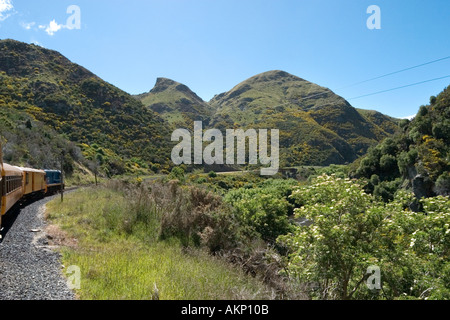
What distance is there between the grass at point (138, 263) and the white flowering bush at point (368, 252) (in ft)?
5.96

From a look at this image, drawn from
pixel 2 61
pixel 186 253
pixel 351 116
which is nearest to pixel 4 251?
pixel 186 253

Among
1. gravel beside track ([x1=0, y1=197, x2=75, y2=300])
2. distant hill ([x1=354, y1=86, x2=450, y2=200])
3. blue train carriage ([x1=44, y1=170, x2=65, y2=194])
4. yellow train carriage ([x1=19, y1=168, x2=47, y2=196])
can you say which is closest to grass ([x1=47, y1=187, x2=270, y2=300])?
gravel beside track ([x1=0, y1=197, x2=75, y2=300])

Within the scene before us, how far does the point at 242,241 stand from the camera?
9820 millimetres

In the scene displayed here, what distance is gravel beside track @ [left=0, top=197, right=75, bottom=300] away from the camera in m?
4.59

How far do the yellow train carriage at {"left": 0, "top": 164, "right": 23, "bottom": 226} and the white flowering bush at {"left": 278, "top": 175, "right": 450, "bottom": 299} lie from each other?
10231 mm

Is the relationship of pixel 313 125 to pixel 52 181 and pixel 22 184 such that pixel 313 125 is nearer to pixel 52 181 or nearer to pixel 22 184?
pixel 52 181

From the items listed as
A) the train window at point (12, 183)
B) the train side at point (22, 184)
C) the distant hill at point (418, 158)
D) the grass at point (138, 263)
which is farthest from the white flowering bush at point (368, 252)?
the distant hill at point (418, 158)

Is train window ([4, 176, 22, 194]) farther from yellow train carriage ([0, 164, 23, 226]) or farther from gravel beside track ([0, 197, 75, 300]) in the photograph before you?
gravel beside track ([0, 197, 75, 300])

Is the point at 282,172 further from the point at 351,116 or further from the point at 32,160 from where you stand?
the point at 351,116

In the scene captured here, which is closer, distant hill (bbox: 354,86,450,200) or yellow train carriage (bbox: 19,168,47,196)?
yellow train carriage (bbox: 19,168,47,196)

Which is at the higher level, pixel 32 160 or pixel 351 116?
pixel 351 116

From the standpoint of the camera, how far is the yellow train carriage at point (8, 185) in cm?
962

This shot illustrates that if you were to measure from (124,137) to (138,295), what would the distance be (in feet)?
187

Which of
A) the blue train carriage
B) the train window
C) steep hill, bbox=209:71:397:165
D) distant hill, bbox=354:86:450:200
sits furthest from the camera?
steep hill, bbox=209:71:397:165
